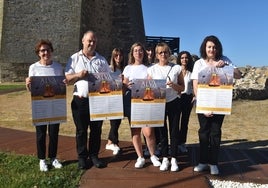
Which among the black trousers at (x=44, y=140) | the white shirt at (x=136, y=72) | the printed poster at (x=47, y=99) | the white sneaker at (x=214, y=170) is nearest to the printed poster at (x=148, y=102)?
the white shirt at (x=136, y=72)

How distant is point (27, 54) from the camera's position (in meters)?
20.8

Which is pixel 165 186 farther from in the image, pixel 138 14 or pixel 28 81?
pixel 138 14

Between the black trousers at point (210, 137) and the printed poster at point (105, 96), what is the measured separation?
1.09 m

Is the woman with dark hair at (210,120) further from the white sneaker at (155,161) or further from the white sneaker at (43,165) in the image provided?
the white sneaker at (43,165)

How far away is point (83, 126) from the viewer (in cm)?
530

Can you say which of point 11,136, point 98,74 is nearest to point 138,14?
point 11,136

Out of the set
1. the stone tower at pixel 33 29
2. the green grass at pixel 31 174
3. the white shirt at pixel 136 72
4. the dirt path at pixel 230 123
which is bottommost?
the dirt path at pixel 230 123

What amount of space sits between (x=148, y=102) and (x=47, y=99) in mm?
1311

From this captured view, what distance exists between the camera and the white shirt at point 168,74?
5234 mm

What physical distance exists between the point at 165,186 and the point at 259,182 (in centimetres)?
117

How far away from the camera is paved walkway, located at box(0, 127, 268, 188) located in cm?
475

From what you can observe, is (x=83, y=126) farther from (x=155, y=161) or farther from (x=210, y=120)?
(x=210, y=120)

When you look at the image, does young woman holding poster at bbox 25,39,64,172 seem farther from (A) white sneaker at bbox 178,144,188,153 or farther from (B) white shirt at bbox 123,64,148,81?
(A) white sneaker at bbox 178,144,188,153

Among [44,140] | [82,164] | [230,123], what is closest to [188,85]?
[82,164]
